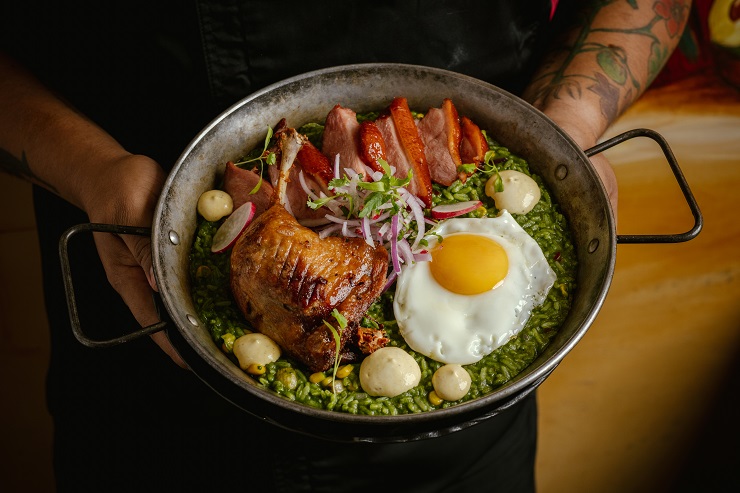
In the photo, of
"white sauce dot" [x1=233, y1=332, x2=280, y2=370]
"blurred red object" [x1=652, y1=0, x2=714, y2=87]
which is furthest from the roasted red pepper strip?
"blurred red object" [x1=652, y1=0, x2=714, y2=87]

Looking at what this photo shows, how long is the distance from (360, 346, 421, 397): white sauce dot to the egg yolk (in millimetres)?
480

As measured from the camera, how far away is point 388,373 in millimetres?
2631

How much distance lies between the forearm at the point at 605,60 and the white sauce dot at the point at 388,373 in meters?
1.71

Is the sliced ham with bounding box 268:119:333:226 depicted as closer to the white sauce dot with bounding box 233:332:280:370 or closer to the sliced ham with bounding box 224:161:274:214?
the sliced ham with bounding box 224:161:274:214

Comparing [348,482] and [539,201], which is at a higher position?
[539,201]

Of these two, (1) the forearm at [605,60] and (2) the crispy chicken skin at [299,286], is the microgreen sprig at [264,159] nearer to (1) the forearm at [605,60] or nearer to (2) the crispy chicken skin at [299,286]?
(2) the crispy chicken skin at [299,286]

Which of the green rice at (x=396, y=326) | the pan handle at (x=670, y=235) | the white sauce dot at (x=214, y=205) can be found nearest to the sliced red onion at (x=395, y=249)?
the green rice at (x=396, y=326)

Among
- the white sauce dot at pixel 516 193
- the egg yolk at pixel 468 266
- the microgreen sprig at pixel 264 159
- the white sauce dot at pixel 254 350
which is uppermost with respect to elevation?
the microgreen sprig at pixel 264 159

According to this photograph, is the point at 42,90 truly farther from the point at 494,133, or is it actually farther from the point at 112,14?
the point at 494,133

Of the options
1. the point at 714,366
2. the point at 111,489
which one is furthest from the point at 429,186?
the point at 714,366

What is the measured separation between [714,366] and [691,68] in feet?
9.72

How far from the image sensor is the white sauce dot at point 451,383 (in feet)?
8.66

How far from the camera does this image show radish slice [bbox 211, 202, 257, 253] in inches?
119

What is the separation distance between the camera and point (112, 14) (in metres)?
3.09
